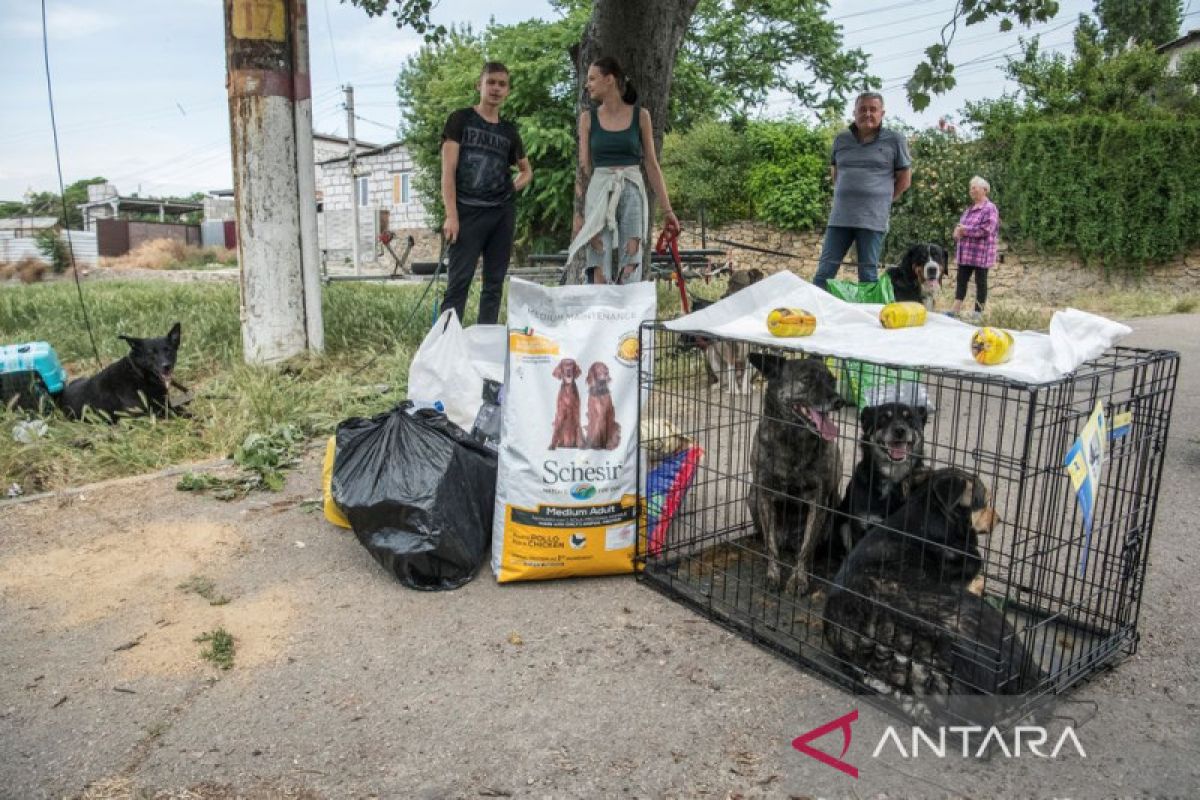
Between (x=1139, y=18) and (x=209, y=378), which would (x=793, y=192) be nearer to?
(x=209, y=378)

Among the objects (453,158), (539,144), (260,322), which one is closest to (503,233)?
(453,158)

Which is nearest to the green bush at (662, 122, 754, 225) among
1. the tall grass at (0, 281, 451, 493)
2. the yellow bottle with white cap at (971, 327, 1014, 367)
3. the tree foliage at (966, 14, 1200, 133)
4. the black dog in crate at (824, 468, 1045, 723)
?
the tree foliage at (966, 14, 1200, 133)

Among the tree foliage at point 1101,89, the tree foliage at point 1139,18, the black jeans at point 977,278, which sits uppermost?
the tree foliage at point 1139,18

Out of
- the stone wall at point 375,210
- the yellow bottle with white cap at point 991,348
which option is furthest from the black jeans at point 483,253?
the stone wall at point 375,210

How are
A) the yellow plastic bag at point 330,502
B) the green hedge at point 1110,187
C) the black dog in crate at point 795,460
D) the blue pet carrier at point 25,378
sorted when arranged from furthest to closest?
the green hedge at point 1110,187, the blue pet carrier at point 25,378, the yellow plastic bag at point 330,502, the black dog in crate at point 795,460

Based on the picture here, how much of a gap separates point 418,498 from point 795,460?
50.6 inches

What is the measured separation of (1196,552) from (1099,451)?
4.99 feet

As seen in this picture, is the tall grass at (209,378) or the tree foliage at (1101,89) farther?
the tree foliage at (1101,89)

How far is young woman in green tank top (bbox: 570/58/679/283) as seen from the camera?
4.60m

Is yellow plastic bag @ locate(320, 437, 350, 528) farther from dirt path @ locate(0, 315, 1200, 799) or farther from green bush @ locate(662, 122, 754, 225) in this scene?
green bush @ locate(662, 122, 754, 225)

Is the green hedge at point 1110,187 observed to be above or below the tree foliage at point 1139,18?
below

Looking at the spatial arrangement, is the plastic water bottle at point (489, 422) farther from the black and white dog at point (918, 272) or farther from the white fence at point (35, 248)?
the white fence at point (35, 248)

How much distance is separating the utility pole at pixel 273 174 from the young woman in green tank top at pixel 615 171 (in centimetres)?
197

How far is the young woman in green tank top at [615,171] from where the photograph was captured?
181 inches
